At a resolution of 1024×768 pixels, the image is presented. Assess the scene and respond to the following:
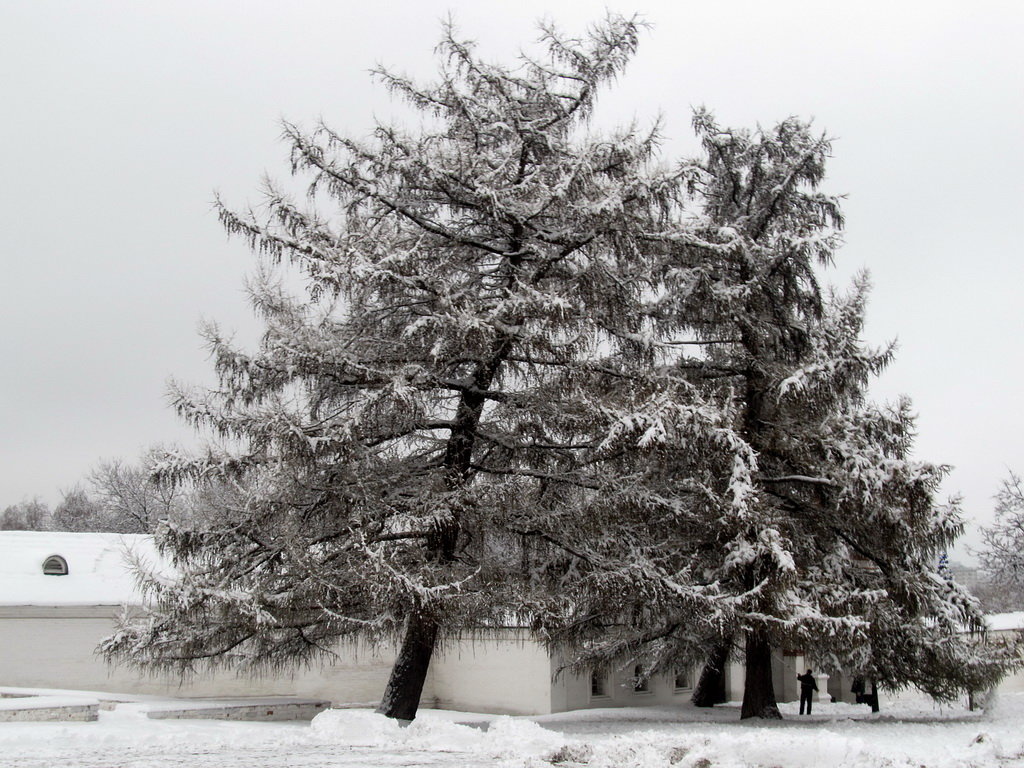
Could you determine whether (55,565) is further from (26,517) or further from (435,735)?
(26,517)

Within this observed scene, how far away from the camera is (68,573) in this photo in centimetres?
2477

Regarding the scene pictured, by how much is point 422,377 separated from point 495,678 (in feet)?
38.8

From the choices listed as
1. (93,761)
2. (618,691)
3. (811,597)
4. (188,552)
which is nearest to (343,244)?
(188,552)

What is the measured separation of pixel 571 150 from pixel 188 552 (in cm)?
871

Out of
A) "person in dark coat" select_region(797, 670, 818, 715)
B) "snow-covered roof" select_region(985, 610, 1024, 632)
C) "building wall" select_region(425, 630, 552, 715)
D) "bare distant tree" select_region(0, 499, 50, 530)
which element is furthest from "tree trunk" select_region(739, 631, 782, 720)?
"bare distant tree" select_region(0, 499, 50, 530)

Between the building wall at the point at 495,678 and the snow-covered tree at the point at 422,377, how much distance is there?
8.14 m

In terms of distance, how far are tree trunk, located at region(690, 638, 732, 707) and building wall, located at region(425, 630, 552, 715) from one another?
146 inches

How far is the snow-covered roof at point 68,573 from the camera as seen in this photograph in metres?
23.3

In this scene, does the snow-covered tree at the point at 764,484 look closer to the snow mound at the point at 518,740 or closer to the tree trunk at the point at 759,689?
the tree trunk at the point at 759,689

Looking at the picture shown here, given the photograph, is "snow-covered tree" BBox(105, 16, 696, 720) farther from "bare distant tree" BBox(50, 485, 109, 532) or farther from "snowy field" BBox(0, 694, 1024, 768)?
"bare distant tree" BBox(50, 485, 109, 532)

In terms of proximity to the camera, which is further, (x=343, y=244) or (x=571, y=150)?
(x=571, y=150)

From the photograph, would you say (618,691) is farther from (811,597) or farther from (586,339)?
(586,339)

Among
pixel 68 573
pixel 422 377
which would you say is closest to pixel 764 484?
pixel 422 377

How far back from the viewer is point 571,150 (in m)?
15.8
